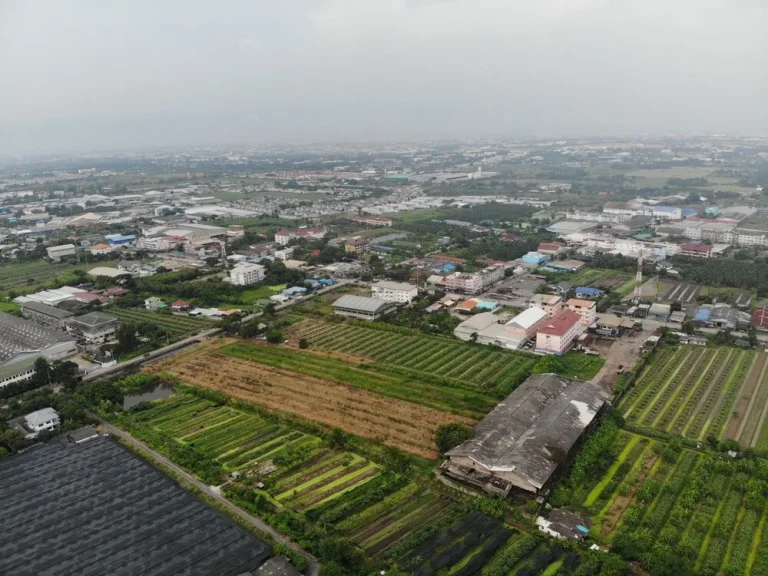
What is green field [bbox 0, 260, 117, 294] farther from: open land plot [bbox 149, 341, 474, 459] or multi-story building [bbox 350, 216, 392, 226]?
multi-story building [bbox 350, 216, 392, 226]

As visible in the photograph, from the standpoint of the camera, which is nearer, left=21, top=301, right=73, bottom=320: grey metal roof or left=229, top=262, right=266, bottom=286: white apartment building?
left=21, top=301, right=73, bottom=320: grey metal roof

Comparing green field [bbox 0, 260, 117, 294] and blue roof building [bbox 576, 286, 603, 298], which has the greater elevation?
green field [bbox 0, 260, 117, 294]

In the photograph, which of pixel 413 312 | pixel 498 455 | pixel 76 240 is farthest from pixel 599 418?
pixel 76 240

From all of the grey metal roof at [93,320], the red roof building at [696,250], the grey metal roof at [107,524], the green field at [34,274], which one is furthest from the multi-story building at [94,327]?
the red roof building at [696,250]

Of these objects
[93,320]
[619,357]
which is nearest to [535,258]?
[619,357]

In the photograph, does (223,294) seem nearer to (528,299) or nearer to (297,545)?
(528,299)

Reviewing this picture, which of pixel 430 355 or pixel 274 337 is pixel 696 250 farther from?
pixel 274 337


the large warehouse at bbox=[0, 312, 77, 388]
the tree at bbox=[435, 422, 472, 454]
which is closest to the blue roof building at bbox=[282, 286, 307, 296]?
the large warehouse at bbox=[0, 312, 77, 388]
